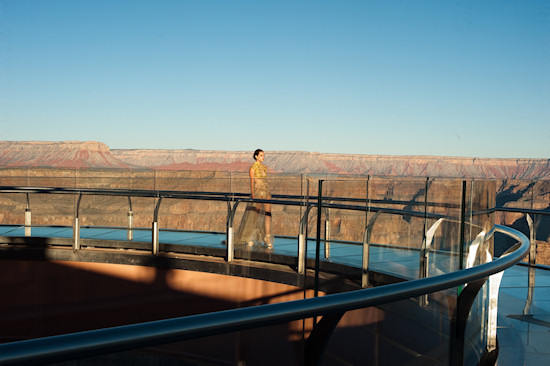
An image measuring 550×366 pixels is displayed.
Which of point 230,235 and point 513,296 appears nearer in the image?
point 513,296

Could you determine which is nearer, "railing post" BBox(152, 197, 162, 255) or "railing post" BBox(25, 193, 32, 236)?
"railing post" BBox(152, 197, 162, 255)

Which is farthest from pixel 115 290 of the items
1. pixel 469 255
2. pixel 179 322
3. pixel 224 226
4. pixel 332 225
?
pixel 179 322

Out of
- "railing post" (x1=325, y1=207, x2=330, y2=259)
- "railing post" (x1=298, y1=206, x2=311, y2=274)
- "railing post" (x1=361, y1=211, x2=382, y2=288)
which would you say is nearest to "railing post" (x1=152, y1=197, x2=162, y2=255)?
"railing post" (x1=298, y1=206, x2=311, y2=274)

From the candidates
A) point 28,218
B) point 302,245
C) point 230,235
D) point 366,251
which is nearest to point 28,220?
point 28,218

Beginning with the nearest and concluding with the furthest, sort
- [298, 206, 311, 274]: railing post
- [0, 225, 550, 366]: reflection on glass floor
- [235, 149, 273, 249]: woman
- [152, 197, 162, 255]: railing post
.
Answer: [0, 225, 550, 366]: reflection on glass floor, [298, 206, 311, 274]: railing post, [235, 149, 273, 249]: woman, [152, 197, 162, 255]: railing post

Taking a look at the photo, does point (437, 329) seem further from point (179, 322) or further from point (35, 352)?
point (35, 352)

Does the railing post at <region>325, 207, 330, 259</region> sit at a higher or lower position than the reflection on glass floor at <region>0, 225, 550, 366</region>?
higher

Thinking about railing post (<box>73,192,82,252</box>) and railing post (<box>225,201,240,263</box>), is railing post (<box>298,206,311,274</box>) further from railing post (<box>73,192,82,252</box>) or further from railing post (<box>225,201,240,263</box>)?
railing post (<box>73,192,82,252</box>)

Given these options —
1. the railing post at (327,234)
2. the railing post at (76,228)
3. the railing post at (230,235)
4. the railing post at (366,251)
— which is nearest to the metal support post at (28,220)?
the railing post at (76,228)

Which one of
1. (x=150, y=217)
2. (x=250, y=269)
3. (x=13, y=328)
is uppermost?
(x=150, y=217)

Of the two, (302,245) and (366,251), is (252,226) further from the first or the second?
(366,251)

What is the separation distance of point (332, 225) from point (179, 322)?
13.2 ft

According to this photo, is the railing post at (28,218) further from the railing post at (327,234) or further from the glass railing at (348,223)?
the railing post at (327,234)

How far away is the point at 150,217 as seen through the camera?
8195 millimetres
